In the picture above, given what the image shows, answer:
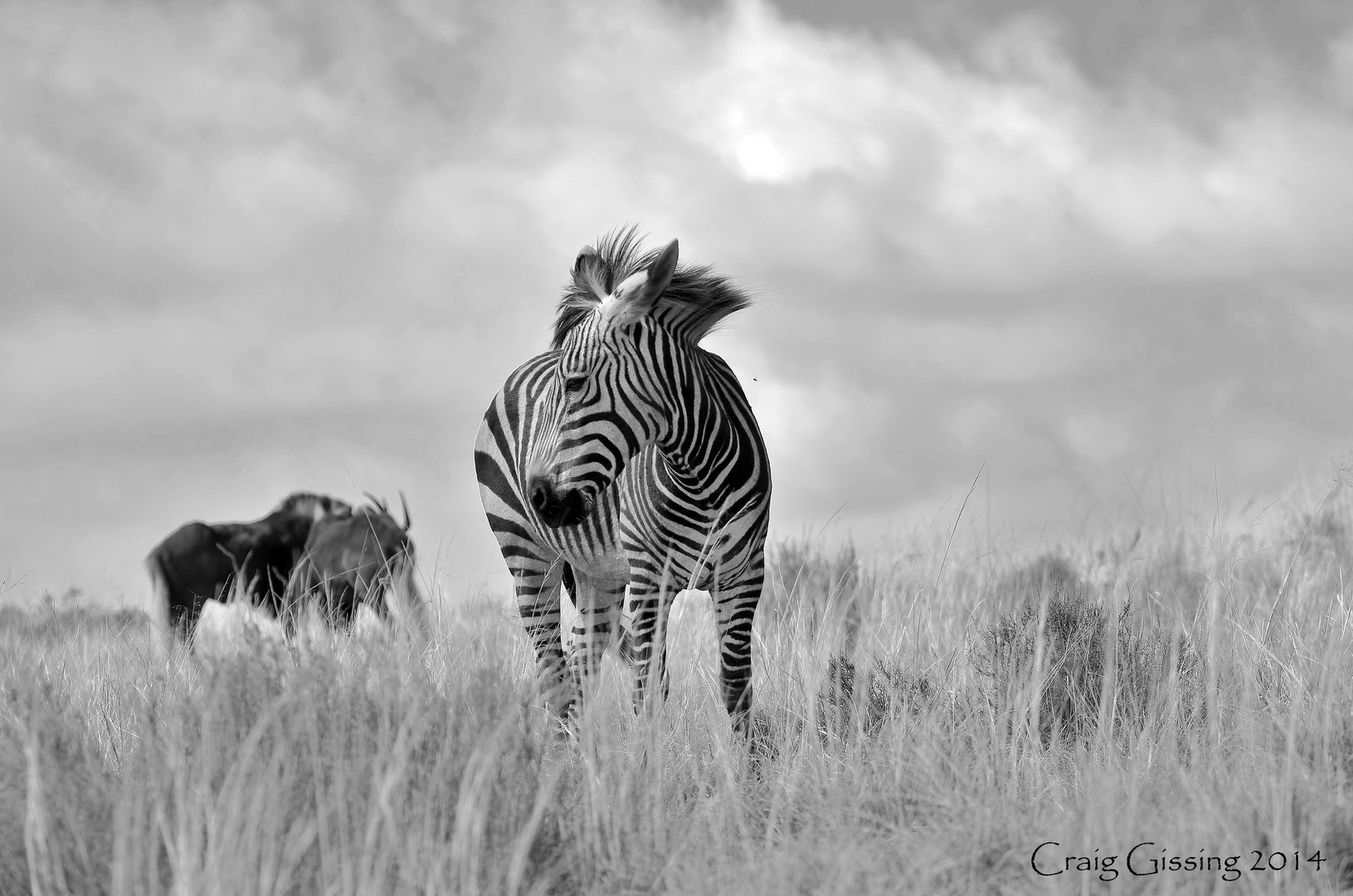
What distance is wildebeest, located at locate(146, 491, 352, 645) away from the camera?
12500 millimetres

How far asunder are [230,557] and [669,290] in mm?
7732

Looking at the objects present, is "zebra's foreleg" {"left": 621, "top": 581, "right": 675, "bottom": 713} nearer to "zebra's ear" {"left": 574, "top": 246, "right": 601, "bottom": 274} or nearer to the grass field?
the grass field

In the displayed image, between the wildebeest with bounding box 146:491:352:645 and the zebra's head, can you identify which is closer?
the zebra's head

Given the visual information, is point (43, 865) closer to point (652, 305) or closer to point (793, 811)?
point (793, 811)

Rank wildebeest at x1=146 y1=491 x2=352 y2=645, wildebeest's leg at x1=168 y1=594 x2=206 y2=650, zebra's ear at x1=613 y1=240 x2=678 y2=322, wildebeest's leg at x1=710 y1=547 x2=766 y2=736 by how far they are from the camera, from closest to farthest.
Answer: zebra's ear at x1=613 y1=240 x2=678 y2=322 → wildebeest's leg at x1=710 y1=547 x2=766 y2=736 → wildebeest's leg at x1=168 y1=594 x2=206 y2=650 → wildebeest at x1=146 y1=491 x2=352 y2=645

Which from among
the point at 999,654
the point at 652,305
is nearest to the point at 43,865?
the point at 652,305

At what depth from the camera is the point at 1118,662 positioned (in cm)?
693

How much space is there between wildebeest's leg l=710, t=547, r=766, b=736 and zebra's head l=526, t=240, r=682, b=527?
3.09 ft

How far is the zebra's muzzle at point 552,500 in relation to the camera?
5.55 metres

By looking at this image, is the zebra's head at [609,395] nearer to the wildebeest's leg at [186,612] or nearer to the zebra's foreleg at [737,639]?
the zebra's foreleg at [737,639]

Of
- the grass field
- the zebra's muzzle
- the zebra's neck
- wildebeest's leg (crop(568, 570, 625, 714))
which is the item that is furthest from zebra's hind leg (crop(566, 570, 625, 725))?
the zebra's muzzle

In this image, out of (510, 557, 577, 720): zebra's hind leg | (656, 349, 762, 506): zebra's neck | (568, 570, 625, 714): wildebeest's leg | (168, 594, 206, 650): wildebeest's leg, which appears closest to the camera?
(656, 349, 762, 506): zebra's neck

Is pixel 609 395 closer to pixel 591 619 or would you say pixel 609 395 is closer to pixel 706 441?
pixel 706 441

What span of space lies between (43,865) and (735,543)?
334 cm
